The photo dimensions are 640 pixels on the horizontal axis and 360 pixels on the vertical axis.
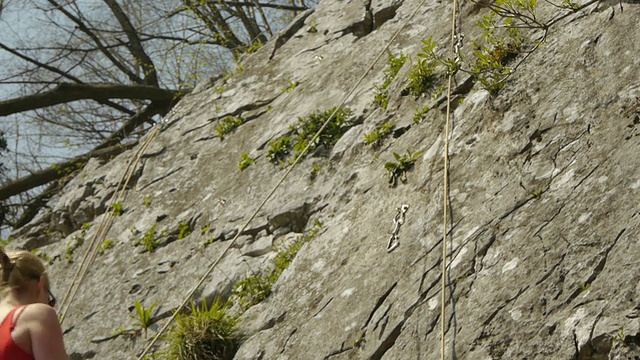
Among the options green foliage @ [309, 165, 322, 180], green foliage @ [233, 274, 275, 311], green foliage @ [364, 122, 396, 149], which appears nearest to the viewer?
green foliage @ [233, 274, 275, 311]

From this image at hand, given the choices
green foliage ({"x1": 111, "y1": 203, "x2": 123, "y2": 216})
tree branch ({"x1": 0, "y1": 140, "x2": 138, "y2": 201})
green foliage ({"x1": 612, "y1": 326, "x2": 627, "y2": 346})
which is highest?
tree branch ({"x1": 0, "y1": 140, "x2": 138, "y2": 201})

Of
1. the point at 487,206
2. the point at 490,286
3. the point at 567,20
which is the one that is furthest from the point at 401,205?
the point at 567,20

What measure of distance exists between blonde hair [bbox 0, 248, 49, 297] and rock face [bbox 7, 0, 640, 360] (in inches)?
64.6

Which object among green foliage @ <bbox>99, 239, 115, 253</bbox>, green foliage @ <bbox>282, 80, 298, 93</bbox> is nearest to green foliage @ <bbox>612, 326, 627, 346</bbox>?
green foliage @ <bbox>282, 80, 298, 93</bbox>

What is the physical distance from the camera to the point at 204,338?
574 cm

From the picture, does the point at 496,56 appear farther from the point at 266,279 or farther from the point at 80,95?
the point at 80,95

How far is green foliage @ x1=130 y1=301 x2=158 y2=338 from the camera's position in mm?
6500

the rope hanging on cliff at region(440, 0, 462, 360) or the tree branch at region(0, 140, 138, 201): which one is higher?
the tree branch at region(0, 140, 138, 201)

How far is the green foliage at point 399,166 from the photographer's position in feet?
19.2

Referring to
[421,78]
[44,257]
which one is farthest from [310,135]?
[44,257]

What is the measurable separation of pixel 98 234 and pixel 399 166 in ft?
11.1

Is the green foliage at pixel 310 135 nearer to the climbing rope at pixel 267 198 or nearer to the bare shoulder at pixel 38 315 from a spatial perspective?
the climbing rope at pixel 267 198

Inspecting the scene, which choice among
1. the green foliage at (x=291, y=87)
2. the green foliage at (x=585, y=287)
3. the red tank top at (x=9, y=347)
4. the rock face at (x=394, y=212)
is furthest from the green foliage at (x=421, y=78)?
the red tank top at (x=9, y=347)

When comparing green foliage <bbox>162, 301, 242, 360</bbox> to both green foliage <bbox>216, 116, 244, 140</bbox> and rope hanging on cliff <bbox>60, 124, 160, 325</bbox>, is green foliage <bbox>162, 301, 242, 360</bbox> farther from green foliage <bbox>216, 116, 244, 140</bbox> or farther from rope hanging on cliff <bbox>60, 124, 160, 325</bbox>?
green foliage <bbox>216, 116, 244, 140</bbox>
